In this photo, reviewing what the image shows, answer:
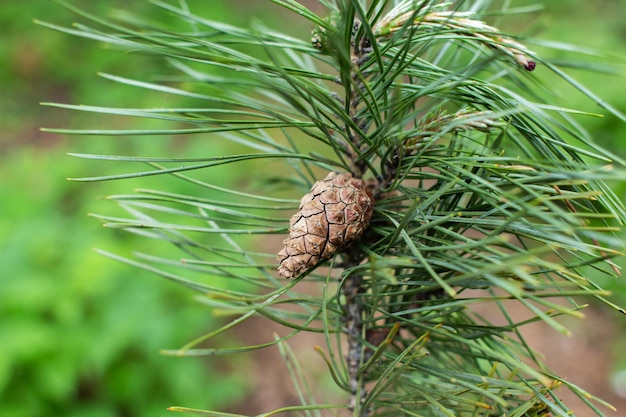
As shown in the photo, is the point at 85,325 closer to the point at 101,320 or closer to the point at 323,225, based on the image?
the point at 101,320

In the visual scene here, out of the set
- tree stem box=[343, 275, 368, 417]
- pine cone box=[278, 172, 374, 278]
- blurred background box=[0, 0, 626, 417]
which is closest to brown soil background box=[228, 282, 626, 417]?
blurred background box=[0, 0, 626, 417]

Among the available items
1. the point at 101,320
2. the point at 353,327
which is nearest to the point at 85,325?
the point at 101,320

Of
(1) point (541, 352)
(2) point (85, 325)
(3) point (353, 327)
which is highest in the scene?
(3) point (353, 327)

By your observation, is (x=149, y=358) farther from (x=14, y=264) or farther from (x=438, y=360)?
(x=438, y=360)

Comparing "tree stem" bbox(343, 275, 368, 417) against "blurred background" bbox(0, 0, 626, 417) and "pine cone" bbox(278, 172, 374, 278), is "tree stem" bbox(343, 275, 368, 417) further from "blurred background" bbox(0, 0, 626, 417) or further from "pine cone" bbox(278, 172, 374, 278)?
"blurred background" bbox(0, 0, 626, 417)

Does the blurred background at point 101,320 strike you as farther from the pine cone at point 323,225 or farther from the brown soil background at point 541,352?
the pine cone at point 323,225

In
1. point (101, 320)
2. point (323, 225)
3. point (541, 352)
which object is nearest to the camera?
point (323, 225)

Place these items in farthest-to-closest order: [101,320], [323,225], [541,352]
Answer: [541,352] < [101,320] < [323,225]

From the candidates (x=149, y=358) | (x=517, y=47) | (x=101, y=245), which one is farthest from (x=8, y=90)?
(x=517, y=47)
